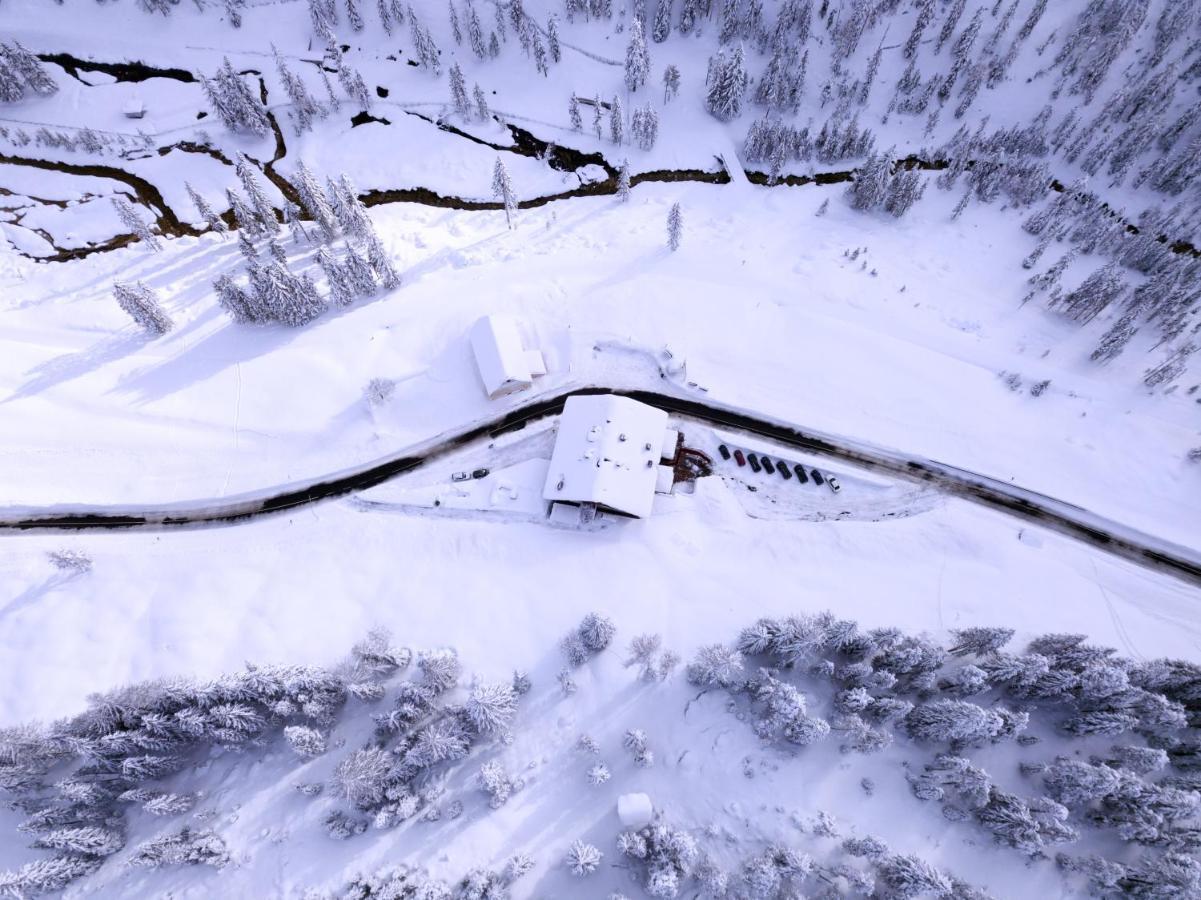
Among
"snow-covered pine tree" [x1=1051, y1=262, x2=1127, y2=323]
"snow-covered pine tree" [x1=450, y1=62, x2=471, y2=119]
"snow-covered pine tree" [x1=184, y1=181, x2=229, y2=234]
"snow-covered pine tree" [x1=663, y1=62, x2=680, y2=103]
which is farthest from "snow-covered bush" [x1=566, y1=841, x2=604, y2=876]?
"snow-covered pine tree" [x1=663, y1=62, x2=680, y2=103]

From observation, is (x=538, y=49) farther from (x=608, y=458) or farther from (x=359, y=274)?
(x=608, y=458)

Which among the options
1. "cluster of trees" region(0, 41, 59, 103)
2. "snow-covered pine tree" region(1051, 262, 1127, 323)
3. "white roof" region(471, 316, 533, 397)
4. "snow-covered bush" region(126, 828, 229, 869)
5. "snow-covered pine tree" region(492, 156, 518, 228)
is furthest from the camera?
"cluster of trees" region(0, 41, 59, 103)

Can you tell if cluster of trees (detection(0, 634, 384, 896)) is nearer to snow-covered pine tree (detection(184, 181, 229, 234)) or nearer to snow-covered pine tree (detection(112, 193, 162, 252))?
snow-covered pine tree (detection(184, 181, 229, 234))

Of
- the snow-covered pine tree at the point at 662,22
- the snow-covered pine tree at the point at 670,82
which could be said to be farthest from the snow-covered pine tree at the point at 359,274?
the snow-covered pine tree at the point at 662,22

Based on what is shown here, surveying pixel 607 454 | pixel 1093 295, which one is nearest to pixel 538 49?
pixel 607 454

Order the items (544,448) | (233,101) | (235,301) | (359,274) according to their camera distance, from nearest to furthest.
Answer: (544,448) → (235,301) → (359,274) → (233,101)

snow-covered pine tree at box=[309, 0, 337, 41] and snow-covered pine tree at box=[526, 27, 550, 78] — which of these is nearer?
snow-covered pine tree at box=[309, 0, 337, 41]

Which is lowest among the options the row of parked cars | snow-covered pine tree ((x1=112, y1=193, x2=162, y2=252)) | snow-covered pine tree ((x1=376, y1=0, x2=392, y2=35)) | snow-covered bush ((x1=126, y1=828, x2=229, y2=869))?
snow-covered bush ((x1=126, y1=828, x2=229, y2=869))
